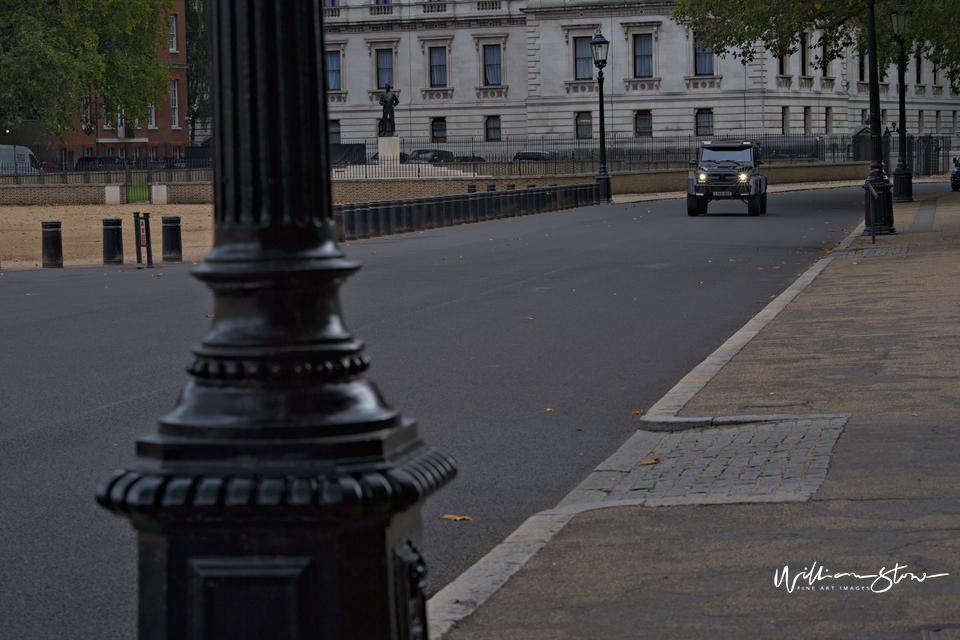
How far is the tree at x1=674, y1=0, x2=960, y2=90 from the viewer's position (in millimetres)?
30203

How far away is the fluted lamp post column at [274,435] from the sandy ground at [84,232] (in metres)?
22.2

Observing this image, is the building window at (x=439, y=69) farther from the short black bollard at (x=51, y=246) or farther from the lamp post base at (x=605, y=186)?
the short black bollard at (x=51, y=246)

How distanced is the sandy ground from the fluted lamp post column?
22.2 meters

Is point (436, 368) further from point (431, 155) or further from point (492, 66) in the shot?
point (492, 66)

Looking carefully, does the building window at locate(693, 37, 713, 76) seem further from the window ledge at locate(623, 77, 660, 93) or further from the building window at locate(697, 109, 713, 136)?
the window ledge at locate(623, 77, 660, 93)

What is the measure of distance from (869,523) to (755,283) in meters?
12.6

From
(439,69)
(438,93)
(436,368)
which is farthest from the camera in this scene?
(439,69)

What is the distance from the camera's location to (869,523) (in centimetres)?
561

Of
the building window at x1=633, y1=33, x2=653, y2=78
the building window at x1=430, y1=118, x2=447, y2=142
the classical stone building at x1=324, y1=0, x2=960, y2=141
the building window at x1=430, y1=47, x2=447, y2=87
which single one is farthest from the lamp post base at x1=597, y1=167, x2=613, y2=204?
the building window at x1=430, y1=47, x2=447, y2=87

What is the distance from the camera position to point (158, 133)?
3137 inches

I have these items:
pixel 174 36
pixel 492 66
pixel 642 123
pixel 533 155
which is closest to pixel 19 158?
pixel 174 36

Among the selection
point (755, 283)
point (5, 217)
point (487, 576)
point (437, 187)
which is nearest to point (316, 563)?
point (487, 576)

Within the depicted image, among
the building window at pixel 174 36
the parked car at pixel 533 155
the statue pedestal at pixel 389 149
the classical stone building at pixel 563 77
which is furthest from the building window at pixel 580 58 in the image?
the building window at pixel 174 36

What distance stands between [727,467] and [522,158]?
59223 millimetres
